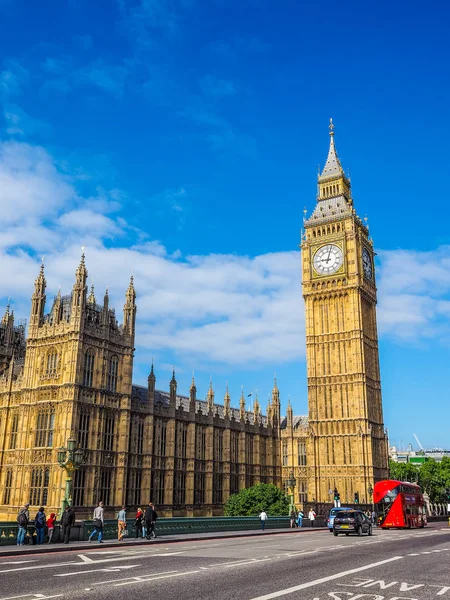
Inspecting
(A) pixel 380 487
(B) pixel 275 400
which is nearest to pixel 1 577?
(A) pixel 380 487

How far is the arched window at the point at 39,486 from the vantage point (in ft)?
152

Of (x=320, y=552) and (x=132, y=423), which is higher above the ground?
(x=132, y=423)

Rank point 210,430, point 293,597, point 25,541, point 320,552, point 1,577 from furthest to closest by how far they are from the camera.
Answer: point 210,430 < point 25,541 < point 320,552 < point 1,577 < point 293,597

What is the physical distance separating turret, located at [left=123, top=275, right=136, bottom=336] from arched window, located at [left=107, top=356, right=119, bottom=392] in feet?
10.7

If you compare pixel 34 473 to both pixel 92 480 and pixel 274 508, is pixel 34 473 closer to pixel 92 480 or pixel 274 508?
pixel 92 480

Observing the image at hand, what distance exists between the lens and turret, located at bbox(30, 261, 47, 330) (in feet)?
171

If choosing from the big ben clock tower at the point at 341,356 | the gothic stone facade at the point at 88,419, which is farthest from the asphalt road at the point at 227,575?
the big ben clock tower at the point at 341,356

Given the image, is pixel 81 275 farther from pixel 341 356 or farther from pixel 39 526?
pixel 341 356

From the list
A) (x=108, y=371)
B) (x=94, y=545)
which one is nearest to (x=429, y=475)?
(x=108, y=371)

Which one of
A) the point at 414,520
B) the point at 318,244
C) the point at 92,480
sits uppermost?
the point at 318,244

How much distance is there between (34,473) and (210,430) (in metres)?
23.7

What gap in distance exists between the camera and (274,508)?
188ft

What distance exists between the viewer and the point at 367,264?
8425 centimetres

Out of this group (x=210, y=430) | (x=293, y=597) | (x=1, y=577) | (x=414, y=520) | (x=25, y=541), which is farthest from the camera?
(x=210, y=430)
